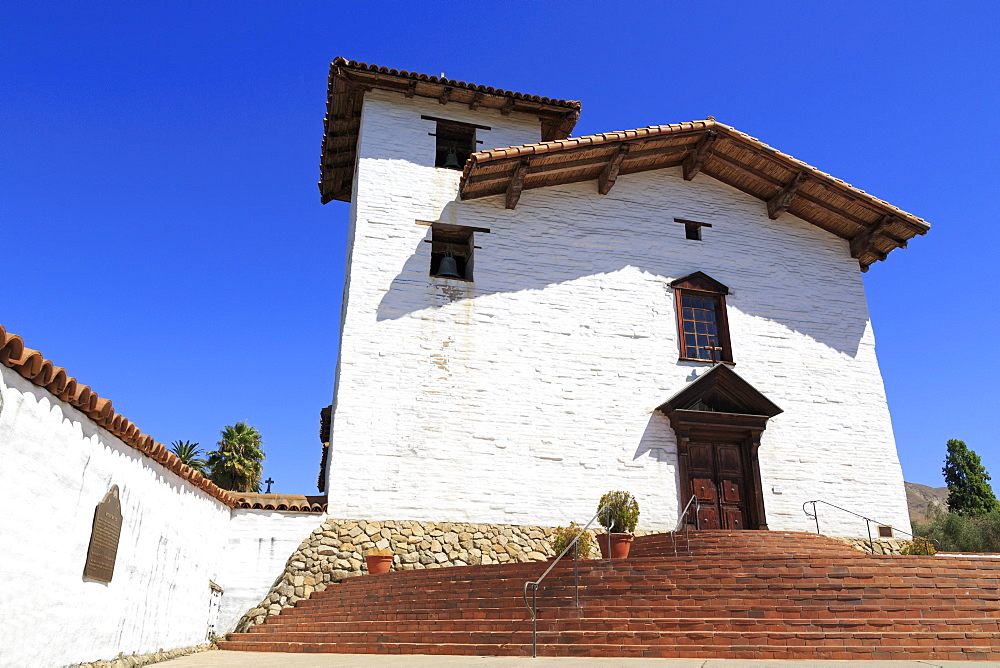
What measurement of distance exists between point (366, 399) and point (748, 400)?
7754 mm

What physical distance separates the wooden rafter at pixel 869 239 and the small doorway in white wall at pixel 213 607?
15311mm

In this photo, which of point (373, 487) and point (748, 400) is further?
point (748, 400)

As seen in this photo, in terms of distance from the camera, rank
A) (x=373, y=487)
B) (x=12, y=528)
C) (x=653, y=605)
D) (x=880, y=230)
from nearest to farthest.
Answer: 1. (x=12, y=528)
2. (x=653, y=605)
3. (x=373, y=487)
4. (x=880, y=230)

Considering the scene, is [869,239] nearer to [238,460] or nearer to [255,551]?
[255,551]

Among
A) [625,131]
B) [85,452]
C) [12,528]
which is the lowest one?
[12,528]

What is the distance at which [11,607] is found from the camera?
5590 millimetres

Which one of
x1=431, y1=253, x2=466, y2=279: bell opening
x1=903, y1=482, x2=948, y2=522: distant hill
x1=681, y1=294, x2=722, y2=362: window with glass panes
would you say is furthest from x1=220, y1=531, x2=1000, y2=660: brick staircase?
x1=903, y1=482, x2=948, y2=522: distant hill

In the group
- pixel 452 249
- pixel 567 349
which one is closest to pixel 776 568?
pixel 567 349

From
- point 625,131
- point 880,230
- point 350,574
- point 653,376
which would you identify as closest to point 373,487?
point 350,574

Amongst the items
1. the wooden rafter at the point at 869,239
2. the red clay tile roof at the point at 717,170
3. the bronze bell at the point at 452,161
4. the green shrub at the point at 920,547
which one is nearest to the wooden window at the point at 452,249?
the red clay tile roof at the point at 717,170

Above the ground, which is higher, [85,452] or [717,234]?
[717,234]

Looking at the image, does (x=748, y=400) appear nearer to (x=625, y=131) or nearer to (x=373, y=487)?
(x=625, y=131)

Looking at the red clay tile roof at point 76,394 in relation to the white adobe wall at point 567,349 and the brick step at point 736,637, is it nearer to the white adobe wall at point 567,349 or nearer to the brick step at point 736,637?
the brick step at point 736,637

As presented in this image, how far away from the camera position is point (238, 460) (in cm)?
2756
